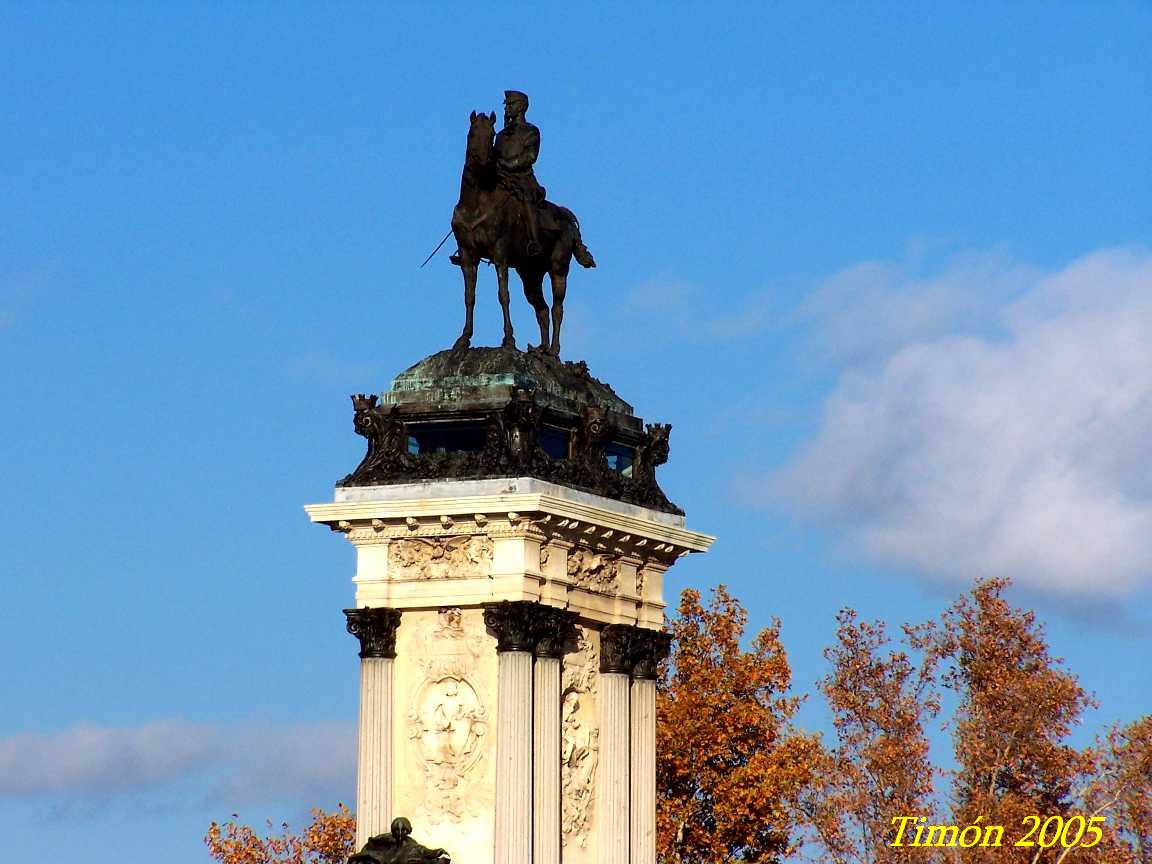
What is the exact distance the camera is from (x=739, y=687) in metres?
73.0

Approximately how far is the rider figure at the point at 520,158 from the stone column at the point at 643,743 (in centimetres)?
507

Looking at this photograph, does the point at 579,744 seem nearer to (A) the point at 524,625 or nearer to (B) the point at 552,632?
(B) the point at 552,632

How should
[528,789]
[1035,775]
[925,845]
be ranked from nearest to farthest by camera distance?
[528,789] < [925,845] < [1035,775]

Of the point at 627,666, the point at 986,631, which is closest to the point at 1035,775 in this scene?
the point at 986,631

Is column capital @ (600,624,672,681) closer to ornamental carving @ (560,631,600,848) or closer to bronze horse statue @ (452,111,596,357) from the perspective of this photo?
ornamental carving @ (560,631,600,848)

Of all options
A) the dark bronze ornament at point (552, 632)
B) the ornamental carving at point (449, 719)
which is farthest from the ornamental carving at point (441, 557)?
the dark bronze ornament at point (552, 632)

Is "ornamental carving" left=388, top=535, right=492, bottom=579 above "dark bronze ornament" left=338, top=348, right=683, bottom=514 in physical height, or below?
below

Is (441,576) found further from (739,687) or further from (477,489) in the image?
(739,687)

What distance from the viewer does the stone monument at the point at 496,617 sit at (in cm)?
4756

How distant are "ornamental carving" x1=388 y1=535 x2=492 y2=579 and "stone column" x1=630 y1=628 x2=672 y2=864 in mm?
2751

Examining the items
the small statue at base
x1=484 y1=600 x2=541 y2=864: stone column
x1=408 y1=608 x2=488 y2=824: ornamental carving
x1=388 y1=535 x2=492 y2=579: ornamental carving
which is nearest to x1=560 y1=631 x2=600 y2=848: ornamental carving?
x1=484 y1=600 x2=541 y2=864: stone column

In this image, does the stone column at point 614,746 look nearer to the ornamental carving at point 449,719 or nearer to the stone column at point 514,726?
the stone column at point 514,726

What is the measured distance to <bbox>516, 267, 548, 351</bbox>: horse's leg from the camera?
50.8 meters

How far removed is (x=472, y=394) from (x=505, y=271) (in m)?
2.18
